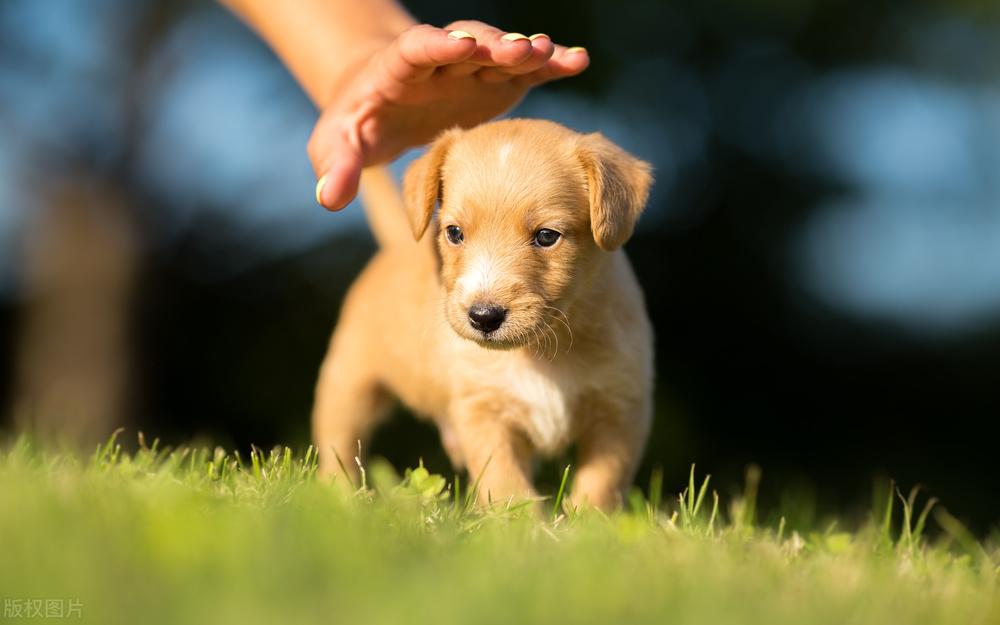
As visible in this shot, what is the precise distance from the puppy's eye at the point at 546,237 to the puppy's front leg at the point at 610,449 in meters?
0.64

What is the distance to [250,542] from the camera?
2006mm

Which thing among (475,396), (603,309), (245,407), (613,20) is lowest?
(245,407)

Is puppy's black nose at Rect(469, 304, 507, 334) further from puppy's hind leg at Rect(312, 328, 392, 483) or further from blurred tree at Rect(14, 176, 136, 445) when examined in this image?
blurred tree at Rect(14, 176, 136, 445)

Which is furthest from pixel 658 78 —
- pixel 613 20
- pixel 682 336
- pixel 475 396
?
pixel 475 396

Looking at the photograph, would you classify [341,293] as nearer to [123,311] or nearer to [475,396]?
[123,311]

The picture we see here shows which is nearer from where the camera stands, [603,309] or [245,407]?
[603,309]

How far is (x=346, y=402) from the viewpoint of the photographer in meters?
4.91

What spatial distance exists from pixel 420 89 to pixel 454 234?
588 millimetres

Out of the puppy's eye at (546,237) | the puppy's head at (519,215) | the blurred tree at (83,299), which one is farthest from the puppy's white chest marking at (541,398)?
the blurred tree at (83,299)

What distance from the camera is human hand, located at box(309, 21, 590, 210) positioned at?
345cm

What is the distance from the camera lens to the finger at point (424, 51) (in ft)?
11.1

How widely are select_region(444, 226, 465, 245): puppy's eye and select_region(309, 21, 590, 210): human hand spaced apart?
0.34 metres

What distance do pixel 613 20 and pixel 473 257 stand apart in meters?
6.98

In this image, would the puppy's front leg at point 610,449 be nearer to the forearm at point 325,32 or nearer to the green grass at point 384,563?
the green grass at point 384,563
